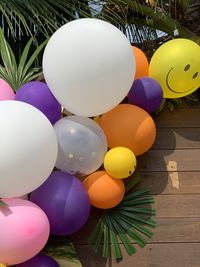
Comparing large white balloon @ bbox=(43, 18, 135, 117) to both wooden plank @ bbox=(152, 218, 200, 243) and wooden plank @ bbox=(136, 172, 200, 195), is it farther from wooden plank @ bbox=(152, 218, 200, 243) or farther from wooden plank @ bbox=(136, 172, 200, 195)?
wooden plank @ bbox=(152, 218, 200, 243)

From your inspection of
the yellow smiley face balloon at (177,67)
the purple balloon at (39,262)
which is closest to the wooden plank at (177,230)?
the purple balloon at (39,262)

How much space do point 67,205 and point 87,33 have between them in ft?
2.15

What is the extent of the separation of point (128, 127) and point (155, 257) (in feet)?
1.90

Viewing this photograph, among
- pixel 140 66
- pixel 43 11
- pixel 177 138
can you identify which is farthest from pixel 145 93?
pixel 43 11

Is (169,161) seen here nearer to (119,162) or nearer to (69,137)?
(119,162)

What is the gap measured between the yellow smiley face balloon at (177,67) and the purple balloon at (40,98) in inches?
20.5

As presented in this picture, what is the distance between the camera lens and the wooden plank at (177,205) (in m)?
1.98

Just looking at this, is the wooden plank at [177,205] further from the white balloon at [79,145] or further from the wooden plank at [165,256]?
the white balloon at [79,145]

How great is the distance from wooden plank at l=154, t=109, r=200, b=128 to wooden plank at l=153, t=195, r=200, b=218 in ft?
1.30

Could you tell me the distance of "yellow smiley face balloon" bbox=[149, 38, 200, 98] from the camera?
1.94 metres

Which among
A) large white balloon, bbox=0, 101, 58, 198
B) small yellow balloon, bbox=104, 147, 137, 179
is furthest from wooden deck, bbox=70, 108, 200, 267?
large white balloon, bbox=0, 101, 58, 198

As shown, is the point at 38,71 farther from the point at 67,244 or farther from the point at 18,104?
the point at 67,244

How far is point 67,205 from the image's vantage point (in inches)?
64.0

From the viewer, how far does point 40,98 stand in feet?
5.77
